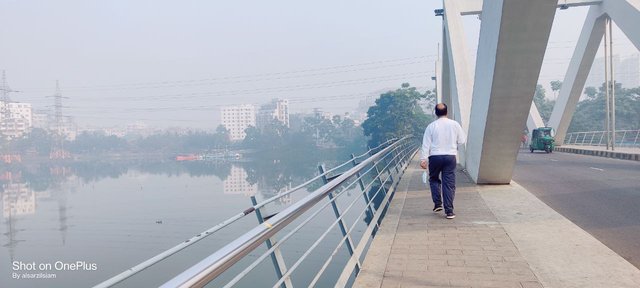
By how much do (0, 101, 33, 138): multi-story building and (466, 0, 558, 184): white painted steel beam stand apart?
5068cm

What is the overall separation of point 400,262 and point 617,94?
6314 centimetres

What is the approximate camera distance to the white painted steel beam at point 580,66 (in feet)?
91.6

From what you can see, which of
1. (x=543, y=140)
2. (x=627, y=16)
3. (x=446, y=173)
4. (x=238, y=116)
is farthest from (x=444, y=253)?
(x=238, y=116)

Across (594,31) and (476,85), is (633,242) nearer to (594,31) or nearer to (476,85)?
(476,85)

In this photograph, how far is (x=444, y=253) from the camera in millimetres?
4586

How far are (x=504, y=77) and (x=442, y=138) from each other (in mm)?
2883

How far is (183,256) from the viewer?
24031 millimetres

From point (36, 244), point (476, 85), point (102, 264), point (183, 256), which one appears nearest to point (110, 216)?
point (36, 244)

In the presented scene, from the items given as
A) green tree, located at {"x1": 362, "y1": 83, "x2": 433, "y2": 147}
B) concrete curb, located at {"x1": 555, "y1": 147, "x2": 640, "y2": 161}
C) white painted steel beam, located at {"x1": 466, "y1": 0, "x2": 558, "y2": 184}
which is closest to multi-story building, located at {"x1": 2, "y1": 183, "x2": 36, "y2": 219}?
green tree, located at {"x1": 362, "y1": 83, "x2": 433, "y2": 147}

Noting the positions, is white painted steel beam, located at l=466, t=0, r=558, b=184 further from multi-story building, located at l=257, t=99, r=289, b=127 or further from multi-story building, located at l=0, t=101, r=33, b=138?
multi-story building, located at l=257, t=99, r=289, b=127

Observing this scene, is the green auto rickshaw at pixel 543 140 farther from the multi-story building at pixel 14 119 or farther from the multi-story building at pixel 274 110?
the multi-story building at pixel 274 110

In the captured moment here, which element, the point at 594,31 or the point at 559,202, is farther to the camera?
the point at 594,31

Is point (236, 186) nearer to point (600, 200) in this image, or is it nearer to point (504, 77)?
point (504, 77)

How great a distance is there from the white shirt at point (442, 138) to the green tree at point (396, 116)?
50.3 metres
